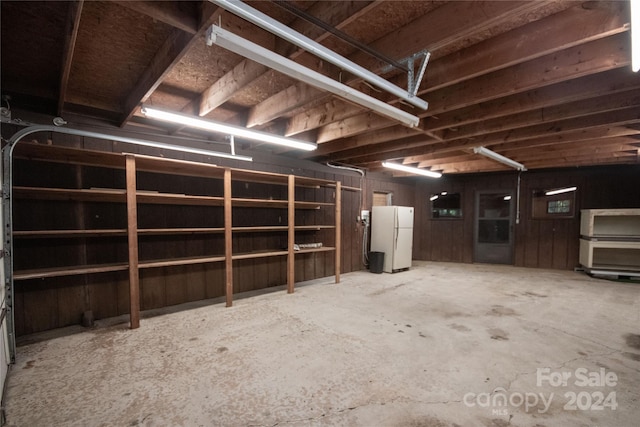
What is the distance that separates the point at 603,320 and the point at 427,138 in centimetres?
306

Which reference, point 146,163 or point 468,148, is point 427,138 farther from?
point 146,163

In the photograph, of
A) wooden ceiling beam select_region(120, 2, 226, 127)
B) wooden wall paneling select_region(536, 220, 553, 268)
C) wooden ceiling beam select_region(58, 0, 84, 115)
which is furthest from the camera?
wooden wall paneling select_region(536, 220, 553, 268)

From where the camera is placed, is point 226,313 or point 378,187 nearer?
point 226,313

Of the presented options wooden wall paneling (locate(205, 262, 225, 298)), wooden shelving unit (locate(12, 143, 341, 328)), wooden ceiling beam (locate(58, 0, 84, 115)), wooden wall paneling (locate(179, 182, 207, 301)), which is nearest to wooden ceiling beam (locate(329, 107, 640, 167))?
wooden shelving unit (locate(12, 143, 341, 328))

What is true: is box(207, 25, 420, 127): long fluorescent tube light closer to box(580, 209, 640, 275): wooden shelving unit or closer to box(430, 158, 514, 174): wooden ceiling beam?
box(430, 158, 514, 174): wooden ceiling beam

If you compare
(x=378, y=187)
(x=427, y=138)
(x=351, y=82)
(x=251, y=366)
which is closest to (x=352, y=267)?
(x=378, y=187)

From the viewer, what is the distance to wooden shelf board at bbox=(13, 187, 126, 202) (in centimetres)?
260

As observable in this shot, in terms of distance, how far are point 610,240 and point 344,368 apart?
21.1 feet

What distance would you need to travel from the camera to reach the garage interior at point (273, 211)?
171cm

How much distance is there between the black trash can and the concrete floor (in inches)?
84.3

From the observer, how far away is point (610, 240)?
5.39 meters

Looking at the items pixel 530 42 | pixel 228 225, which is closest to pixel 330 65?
pixel 530 42

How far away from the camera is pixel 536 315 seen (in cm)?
341

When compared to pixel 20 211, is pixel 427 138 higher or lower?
higher
